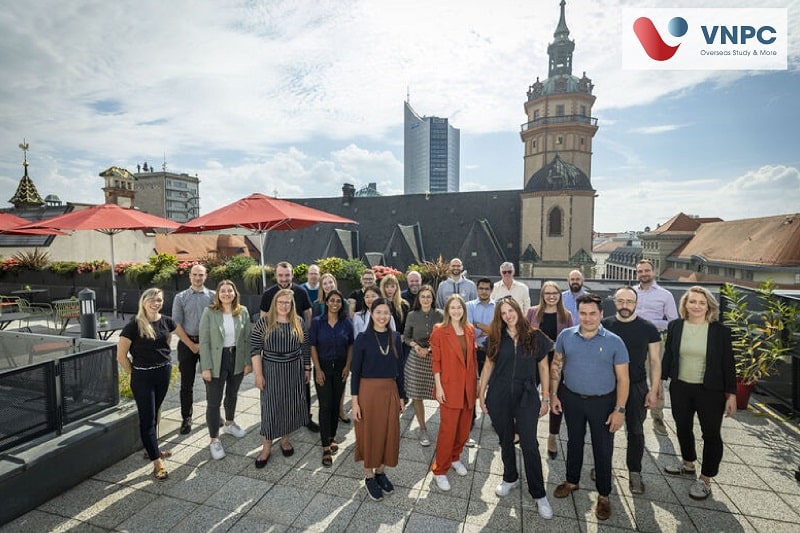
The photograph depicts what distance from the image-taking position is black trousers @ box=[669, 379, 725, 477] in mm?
3799

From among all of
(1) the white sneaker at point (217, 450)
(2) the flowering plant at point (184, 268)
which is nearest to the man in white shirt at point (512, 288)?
(1) the white sneaker at point (217, 450)

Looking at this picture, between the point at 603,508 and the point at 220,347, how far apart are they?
14.0ft

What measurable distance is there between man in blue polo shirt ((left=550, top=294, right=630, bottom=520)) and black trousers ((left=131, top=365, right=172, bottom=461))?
412 centimetres

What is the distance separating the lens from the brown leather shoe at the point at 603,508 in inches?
139

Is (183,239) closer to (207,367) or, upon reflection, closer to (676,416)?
(207,367)

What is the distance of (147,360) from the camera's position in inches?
160

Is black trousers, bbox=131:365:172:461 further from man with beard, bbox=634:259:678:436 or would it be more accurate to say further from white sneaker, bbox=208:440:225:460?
man with beard, bbox=634:259:678:436

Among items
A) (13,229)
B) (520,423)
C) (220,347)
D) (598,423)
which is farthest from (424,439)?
(13,229)

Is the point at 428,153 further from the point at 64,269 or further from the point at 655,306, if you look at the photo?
the point at 655,306

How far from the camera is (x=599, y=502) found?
3.60 meters

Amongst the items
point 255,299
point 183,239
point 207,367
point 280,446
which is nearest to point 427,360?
point 280,446

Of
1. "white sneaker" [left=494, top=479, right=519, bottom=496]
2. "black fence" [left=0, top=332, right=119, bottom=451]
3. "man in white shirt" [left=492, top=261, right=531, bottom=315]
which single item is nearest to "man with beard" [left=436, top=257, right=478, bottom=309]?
"man in white shirt" [left=492, top=261, right=531, bottom=315]

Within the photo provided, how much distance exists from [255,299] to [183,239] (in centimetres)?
3208

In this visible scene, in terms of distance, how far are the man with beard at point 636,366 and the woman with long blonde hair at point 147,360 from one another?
15.1 feet
